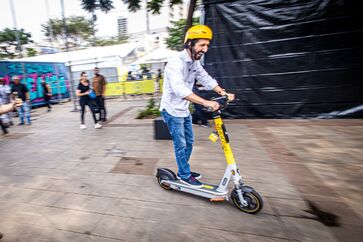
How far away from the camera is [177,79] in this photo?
103 inches

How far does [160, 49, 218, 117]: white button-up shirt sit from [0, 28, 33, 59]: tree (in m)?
48.6

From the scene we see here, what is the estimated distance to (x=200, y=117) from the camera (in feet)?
22.3

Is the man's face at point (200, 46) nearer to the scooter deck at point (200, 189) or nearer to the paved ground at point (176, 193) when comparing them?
the scooter deck at point (200, 189)

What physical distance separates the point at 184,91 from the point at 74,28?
5134 centimetres

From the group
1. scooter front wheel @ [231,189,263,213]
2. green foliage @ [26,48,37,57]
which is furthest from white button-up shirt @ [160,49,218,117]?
green foliage @ [26,48,37,57]

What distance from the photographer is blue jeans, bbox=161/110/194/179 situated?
2917 mm

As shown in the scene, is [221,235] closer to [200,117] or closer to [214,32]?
[200,117]

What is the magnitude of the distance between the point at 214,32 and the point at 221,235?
20.0ft

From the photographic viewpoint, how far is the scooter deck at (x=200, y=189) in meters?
2.78

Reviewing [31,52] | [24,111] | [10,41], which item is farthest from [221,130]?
[10,41]

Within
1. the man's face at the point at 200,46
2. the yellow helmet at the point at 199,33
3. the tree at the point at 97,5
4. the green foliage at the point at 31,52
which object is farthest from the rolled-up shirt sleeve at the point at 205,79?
the green foliage at the point at 31,52

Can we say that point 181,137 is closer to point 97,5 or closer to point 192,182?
point 192,182

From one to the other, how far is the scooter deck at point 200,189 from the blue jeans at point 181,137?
12cm

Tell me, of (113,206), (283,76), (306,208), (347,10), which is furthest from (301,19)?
(113,206)
